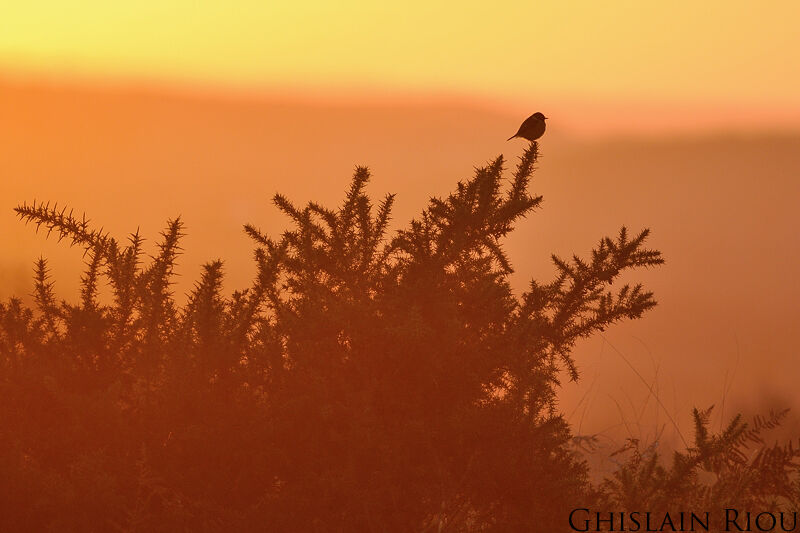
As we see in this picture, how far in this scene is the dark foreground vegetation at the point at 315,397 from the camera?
3.90 meters

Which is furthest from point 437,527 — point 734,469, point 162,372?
point 734,469

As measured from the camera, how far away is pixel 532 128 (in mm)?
6508

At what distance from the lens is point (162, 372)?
13.9 ft

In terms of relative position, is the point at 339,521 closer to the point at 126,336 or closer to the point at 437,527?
the point at 437,527

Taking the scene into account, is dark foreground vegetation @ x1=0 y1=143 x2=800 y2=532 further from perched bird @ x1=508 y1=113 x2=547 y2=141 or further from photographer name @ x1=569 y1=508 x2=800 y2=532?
perched bird @ x1=508 y1=113 x2=547 y2=141

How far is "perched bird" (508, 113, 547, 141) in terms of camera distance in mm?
6422

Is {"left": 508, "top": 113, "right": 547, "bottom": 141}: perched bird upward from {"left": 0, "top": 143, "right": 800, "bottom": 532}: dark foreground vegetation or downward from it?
upward

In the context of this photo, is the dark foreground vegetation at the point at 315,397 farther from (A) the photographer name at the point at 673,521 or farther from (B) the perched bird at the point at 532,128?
(B) the perched bird at the point at 532,128

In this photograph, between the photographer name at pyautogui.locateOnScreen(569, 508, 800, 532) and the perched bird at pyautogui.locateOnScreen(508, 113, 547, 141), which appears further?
the perched bird at pyautogui.locateOnScreen(508, 113, 547, 141)

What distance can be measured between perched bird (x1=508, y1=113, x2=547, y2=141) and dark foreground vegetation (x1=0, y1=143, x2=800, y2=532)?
72.6 inches

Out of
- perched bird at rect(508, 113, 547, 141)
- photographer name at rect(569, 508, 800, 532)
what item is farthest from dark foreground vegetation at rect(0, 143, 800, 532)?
perched bird at rect(508, 113, 547, 141)

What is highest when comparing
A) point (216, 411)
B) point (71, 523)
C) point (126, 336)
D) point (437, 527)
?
point (126, 336)

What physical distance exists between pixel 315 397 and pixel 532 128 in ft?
10.2

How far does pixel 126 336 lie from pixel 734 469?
2857mm
